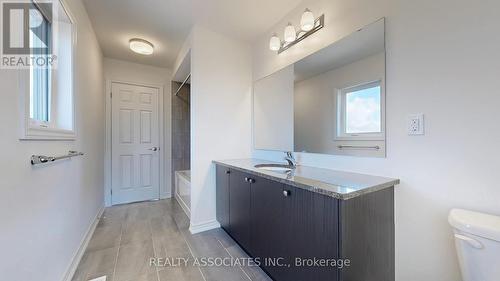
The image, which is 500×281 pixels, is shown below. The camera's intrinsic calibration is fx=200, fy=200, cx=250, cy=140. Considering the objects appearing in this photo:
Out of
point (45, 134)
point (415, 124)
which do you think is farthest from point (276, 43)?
point (45, 134)

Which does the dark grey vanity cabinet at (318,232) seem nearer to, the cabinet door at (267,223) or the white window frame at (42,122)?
the cabinet door at (267,223)

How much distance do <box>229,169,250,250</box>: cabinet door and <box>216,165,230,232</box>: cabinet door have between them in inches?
3.7

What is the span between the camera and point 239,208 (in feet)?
6.28

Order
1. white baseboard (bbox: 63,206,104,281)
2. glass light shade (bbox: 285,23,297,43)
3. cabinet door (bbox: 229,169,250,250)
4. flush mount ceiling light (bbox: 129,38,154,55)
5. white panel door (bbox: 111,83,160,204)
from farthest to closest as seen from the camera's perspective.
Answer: white panel door (bbox: 111,83,160,204) < flush mount ceiling light (bbox: 129,38,154,55) < glass light shade (bbox: 285,23,297,43) < cabinet door (bbox: 229,169,250,250) < white baseboard (bbox: 63,206,104,281)

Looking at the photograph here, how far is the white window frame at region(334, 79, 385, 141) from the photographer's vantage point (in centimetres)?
132

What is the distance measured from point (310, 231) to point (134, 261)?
5.12ft

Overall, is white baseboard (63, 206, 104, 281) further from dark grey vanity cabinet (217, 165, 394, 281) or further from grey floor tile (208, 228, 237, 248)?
dark grey vanity cabinet (217, 165, 394, 281)

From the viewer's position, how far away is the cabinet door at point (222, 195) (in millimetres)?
2166

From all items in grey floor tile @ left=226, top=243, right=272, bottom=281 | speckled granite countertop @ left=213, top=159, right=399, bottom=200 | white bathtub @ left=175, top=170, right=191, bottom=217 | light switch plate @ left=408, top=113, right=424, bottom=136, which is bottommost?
grey floor tile @ left=226, top=243, right=272, bottom=281

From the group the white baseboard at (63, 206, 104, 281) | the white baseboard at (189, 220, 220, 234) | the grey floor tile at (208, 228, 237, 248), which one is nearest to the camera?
the white baseboard at (63, 206, 104, 281)

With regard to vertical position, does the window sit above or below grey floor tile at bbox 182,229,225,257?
above

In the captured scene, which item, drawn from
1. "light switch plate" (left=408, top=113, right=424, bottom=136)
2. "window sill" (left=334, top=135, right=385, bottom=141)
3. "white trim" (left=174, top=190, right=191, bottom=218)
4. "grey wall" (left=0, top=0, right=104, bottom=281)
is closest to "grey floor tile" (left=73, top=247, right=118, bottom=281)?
"grey wall" (left=0, top=0, right=104, bottom=281)

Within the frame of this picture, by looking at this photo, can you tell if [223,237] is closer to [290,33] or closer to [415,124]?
[415,124]

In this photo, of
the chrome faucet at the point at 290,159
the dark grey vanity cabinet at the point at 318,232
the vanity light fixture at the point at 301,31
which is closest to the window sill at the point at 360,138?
the dark grey vanity cabinet at the point at 318,232
